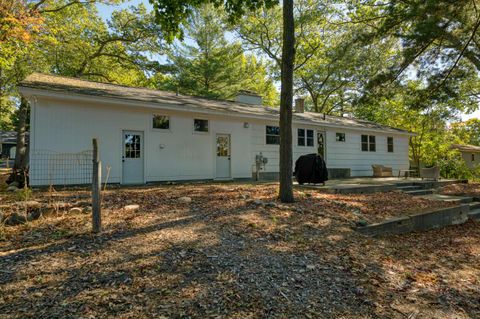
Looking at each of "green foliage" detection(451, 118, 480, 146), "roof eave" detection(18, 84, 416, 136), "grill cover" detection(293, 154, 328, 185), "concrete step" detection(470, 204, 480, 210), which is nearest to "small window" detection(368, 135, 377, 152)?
"roof eave" detection(18, 84, 416, 136)

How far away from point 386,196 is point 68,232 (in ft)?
28.5

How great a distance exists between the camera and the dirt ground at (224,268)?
103 inches

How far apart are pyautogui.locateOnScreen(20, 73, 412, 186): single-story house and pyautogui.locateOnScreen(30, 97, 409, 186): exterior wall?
0.03 meters

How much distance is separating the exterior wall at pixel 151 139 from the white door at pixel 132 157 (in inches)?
7.1

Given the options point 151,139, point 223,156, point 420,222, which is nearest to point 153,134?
point 151,139

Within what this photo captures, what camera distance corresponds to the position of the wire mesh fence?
29.3ft

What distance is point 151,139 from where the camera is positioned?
1083 cm

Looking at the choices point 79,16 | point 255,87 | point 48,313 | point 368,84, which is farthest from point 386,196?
point 255,87

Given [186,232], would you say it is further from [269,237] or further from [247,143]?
[247,143]

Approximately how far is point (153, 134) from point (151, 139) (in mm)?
212

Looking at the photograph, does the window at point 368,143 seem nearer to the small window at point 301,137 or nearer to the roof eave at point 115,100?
the small window at point 301,137

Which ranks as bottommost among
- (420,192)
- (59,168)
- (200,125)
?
(420,192)

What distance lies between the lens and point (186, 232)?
14.4ft

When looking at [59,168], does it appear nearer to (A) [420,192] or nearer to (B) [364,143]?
(A) [420,192]
